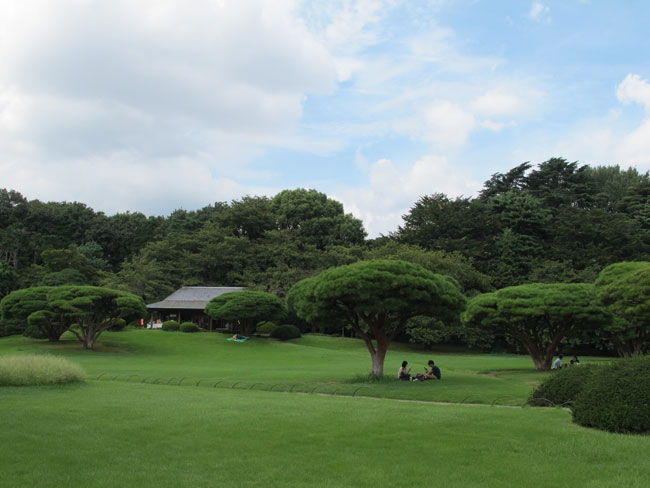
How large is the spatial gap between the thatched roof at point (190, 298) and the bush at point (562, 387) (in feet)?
138

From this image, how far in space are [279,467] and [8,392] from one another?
1058 cm

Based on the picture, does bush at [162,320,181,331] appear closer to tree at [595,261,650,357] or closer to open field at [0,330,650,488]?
open field at [0,330,650,488]

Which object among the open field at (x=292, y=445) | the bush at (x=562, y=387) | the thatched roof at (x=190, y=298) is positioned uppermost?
the thatched roof at (x=190, y=298)

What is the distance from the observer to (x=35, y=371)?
53.5 feet

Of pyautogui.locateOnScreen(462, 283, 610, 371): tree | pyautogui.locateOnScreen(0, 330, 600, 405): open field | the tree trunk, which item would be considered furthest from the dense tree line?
the tree trunk

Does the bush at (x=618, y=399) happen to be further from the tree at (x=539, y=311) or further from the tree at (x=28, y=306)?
the tree at (x=28, y=306)

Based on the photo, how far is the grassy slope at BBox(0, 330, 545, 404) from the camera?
1889 cm

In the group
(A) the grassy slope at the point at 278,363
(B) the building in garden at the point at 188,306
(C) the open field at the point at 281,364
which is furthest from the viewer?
(B) the building in garden at the point at 188,306

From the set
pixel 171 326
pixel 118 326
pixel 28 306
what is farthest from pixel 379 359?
pixel 118 326

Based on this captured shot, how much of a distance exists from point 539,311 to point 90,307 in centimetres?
2928

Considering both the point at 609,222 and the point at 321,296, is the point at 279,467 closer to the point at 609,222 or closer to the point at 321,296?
the point at 321,296

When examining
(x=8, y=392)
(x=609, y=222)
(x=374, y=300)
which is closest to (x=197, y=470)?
(x=8, y=392)

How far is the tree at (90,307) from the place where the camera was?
35906mm

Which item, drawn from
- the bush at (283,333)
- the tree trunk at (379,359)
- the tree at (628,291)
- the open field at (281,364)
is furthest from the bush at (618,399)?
the bush at (283,333)
